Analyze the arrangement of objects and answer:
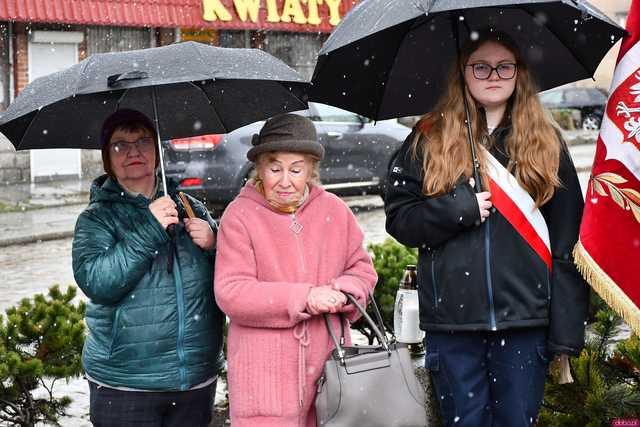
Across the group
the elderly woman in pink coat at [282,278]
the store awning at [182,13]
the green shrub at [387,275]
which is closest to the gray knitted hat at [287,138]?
the elderly woman in pink coat at [282,278]

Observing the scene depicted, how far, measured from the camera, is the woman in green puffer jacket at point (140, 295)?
3.25 m

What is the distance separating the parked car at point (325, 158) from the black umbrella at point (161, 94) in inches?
341

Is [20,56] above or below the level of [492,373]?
above

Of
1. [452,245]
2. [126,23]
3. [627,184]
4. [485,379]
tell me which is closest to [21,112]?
[452,245]

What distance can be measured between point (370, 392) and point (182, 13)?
17907mm

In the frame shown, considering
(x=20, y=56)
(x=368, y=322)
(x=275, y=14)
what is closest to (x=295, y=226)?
(x=368, y=322)

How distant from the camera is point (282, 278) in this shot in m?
3.26

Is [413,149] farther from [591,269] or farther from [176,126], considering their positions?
[176,126]

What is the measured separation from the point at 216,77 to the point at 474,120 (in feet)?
3.06

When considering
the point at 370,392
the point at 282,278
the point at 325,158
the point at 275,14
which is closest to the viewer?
the point at 370,392

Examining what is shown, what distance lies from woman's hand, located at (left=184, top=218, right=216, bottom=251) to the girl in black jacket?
65 cm

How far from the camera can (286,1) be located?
856 inches

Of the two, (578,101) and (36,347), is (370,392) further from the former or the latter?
(578,101)

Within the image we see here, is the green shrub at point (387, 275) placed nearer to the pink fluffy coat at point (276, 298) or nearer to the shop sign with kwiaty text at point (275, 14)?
the pink fluffy coat at point (276, 298)
